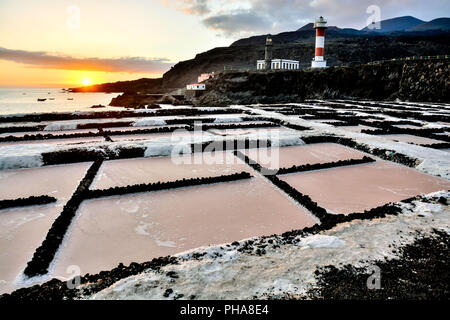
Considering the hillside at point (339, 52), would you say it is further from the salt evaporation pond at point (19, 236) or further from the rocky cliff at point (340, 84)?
the salt evaporation pond at point (19, 236)

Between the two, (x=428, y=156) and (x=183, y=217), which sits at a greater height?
(x=428, y=156)

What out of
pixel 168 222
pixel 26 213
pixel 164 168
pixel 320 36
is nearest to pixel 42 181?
pixel 26 213

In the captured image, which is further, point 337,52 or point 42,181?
point 337,52

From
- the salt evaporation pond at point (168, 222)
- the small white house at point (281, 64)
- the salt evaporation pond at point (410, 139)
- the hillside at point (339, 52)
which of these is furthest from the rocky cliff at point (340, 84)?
the hillside at point (339, 52)

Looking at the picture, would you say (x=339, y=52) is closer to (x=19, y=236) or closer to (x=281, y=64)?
(x=281, y=64)

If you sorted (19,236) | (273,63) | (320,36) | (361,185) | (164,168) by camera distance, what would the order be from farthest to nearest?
(273,63), (320,36), (164,168), (361,185), (19,236)

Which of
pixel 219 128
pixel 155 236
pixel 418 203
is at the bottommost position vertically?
pixel 155 236
